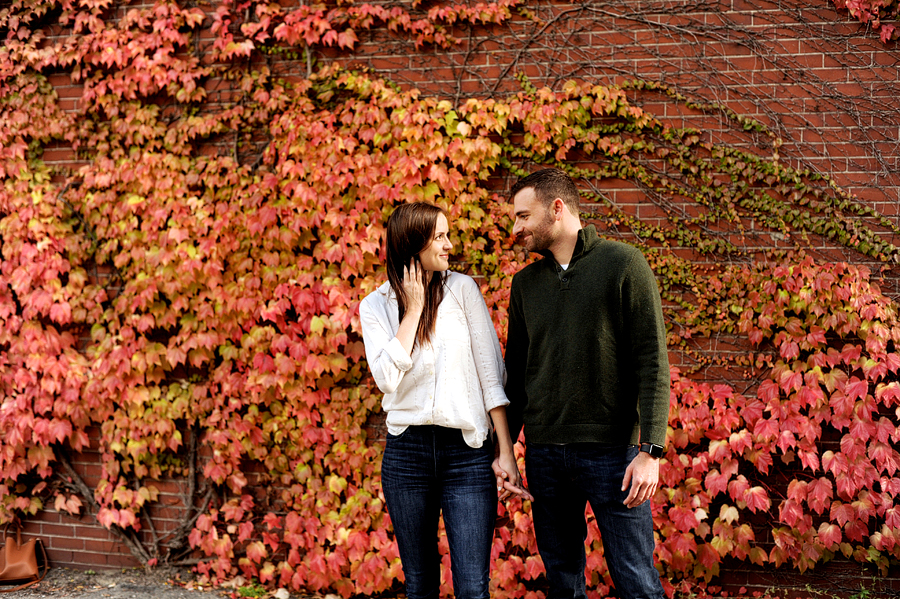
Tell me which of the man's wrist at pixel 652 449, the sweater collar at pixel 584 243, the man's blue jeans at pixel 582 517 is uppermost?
the sweater collar at pixel 584 243

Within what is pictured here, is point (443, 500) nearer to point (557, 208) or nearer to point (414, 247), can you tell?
point (414, 247)

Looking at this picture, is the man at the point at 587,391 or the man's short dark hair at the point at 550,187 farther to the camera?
the man's short dark hair at the point at 550,187

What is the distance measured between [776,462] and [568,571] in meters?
1.67

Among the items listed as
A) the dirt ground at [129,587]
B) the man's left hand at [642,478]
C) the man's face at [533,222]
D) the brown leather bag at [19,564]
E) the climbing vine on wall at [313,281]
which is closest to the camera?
the man's left hand at [642,478]

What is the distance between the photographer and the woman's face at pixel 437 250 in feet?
7.49

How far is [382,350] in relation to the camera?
2.25 metres

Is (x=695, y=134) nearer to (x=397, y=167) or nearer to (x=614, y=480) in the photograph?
(x=397, y=167)

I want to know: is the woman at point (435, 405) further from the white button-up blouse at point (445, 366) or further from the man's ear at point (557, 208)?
the man's ear at point (557, 208)

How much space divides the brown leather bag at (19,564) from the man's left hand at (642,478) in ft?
12.3

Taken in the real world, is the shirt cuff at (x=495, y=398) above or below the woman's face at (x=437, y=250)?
below

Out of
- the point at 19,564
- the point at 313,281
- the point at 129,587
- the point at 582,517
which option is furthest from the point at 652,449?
the point at 19,564

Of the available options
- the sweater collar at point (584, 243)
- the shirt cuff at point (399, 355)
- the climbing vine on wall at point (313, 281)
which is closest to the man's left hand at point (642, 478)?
the sweater collar at point (584, 243)

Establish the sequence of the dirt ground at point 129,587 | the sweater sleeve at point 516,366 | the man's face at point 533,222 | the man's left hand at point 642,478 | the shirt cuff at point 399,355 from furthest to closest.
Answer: the dirt ground at point 129,587, the sweater sleeve at point 516,366, the man's face at point 533,222, the shirt cuff at point 399,355, the man's left hand at point 642,478

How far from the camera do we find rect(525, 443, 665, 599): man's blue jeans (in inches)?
84.1
